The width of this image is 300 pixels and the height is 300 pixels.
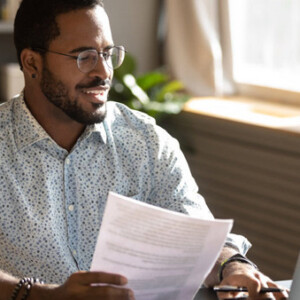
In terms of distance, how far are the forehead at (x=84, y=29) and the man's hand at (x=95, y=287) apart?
657 mm

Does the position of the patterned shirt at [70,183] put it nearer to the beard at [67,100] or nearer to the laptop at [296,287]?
the beard at [67,100]

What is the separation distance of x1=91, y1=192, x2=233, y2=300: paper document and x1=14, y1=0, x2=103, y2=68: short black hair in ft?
2.40

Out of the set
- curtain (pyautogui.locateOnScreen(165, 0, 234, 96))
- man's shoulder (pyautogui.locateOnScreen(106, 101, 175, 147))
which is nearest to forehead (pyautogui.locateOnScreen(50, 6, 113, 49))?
man's shoulder (pyautogui.locateOnScreen(106, 101, 175, 147))

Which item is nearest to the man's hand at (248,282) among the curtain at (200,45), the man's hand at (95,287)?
the man's hand at (95,287)

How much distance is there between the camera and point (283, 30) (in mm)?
3734

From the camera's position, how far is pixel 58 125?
1.80m

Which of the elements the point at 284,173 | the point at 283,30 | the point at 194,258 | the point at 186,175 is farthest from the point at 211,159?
the point at 194,258

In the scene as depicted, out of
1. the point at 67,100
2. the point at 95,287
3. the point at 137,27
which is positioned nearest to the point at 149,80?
the point at 137,27

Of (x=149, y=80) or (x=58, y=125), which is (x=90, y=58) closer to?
(x=58, y=125)

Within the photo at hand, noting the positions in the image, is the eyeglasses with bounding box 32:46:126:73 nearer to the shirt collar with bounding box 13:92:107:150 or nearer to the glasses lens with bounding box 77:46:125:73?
the glasses lens with bounding box 77:46:125:73

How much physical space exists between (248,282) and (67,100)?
2.05 feet

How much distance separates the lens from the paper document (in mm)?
1188

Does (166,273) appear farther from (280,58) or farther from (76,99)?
(280,58)

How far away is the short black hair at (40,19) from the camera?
177 cm
